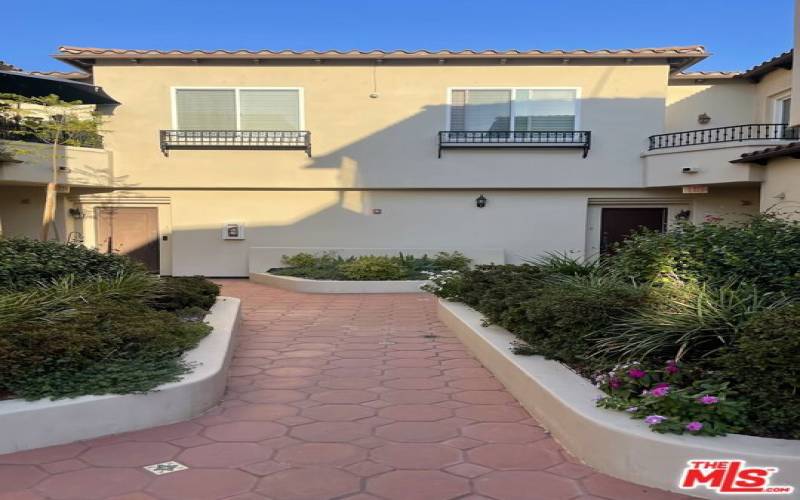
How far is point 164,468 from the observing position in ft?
10.5

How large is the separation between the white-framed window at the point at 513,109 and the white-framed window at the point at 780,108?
483 centimetres

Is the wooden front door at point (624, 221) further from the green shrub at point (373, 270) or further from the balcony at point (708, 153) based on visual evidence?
the green shrub at point (373, 270)

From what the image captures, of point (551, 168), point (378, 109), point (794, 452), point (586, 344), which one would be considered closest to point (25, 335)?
point (586, 344)

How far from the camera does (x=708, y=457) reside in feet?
9.23

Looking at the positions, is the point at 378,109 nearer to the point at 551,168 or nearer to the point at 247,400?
the point at 551,168

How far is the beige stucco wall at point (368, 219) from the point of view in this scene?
47.1 feet

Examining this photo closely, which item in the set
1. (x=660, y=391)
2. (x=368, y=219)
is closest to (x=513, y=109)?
(x=368, y=219)

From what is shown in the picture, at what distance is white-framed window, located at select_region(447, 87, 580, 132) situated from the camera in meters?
13.9

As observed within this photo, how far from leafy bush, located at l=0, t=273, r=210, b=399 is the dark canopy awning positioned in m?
7.81

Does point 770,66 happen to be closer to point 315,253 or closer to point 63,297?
point 315,253

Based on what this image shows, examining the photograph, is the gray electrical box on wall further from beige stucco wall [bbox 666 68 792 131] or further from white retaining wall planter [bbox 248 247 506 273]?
beige stucco wall [bbox 666 68 792 131]

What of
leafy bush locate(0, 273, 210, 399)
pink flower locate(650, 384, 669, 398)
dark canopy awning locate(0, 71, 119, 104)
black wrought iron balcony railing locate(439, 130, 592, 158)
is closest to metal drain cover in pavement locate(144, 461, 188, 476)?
leafy bush locate(0, 273, 210, 399)

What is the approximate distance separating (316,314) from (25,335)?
523 centimetres

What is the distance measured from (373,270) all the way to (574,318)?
7693 millimetres
